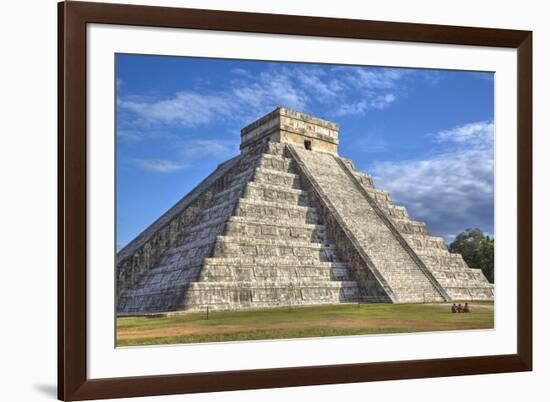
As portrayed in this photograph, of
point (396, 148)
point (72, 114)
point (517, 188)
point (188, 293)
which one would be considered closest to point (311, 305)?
point (188, 293)

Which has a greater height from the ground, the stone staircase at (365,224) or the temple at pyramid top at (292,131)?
the temple at pyramid top at (292,131)

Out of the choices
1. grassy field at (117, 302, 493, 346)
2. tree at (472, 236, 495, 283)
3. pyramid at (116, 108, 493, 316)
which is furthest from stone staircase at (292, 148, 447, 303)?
grassy field at (117, 302, 493, 346)

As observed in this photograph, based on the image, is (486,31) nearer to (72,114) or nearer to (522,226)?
(522,226)

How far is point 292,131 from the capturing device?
17.6 metres

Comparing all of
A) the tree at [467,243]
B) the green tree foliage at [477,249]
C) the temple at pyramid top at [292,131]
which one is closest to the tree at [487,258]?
the green tree foliage at [477,249]

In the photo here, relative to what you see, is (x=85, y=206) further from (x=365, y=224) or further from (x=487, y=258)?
(x=365, y=224)

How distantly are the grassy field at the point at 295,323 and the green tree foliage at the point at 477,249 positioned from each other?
78 centimetres

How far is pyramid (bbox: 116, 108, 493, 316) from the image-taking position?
1251 centimetres

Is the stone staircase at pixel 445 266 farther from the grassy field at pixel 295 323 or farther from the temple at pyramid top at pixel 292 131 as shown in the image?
the temple at pyramid top at pixel 292 131

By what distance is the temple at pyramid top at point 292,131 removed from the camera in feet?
45.3

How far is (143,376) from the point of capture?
10312 mm

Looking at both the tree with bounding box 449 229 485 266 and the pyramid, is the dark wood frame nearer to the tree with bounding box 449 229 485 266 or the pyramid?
the pyramid

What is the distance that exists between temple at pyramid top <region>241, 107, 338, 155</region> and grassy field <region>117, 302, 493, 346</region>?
3.71 m

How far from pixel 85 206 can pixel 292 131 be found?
8.52 meters
